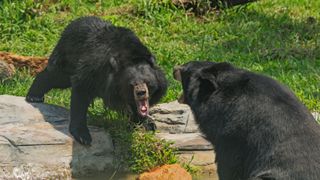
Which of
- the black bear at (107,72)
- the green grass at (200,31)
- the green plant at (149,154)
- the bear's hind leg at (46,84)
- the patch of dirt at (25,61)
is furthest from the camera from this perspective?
the green grass at (200,31)

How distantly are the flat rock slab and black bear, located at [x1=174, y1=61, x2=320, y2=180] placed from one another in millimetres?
1350

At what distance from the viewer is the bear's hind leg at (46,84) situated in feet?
27.3

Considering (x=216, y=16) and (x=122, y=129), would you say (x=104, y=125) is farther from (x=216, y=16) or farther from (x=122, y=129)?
(x=216, y=16)

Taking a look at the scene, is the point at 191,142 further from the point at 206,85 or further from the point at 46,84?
the point at 46,84

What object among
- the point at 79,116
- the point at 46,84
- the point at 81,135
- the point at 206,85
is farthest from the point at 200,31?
the point at 206,85

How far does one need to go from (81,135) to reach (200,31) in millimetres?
4862

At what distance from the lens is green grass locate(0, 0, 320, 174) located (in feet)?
34.7

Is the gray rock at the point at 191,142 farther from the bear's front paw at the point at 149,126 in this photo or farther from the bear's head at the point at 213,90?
the bear's head at the point at 213,90

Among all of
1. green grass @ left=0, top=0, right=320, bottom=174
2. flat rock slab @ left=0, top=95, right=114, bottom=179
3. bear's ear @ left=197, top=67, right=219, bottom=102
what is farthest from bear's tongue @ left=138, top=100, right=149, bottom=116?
green grass @ left=0, top=0, right=320, bottom=174

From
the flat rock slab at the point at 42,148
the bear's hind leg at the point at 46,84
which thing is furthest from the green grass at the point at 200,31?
the flat rock slab at the point at 42,148

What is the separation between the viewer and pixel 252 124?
587 cm

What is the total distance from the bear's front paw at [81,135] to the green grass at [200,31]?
7.57 ft

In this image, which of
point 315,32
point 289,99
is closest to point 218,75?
point 289,99

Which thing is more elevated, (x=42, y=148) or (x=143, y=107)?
(x=143, y=107)
